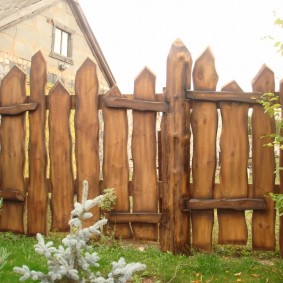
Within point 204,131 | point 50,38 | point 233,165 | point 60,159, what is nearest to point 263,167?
point 233,165

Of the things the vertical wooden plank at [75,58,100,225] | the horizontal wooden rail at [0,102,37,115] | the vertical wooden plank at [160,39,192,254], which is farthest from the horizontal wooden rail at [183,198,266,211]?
the horizontal wooden rail at [0,102,37,115]

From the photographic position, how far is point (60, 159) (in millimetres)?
4156

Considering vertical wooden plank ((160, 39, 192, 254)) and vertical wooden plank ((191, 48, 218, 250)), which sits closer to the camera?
vertical wooden plank ((160, 39, 192, 254))

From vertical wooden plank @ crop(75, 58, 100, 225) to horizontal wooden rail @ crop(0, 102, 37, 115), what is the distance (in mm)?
535

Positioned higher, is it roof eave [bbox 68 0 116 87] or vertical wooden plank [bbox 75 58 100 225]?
roof eave [bbox 68 0 116 87]

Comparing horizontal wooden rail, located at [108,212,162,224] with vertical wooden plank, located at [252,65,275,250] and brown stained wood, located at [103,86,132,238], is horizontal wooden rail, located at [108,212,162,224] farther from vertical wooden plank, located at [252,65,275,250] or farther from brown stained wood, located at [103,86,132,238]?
vertical wooden plank, located at [252,65,275,250]

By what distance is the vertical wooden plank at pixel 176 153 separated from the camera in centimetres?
372

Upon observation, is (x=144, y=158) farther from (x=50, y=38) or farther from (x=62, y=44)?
(x=62, y=44)

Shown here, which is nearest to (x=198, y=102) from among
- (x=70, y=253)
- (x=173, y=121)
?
(x=173, y=121)

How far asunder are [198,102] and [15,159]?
7.19 feet

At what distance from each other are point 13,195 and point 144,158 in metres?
1.54

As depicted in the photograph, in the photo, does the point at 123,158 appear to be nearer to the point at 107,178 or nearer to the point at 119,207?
the point at 107,178

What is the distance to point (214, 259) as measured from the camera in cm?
343

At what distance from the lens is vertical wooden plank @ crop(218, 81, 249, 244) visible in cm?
388
